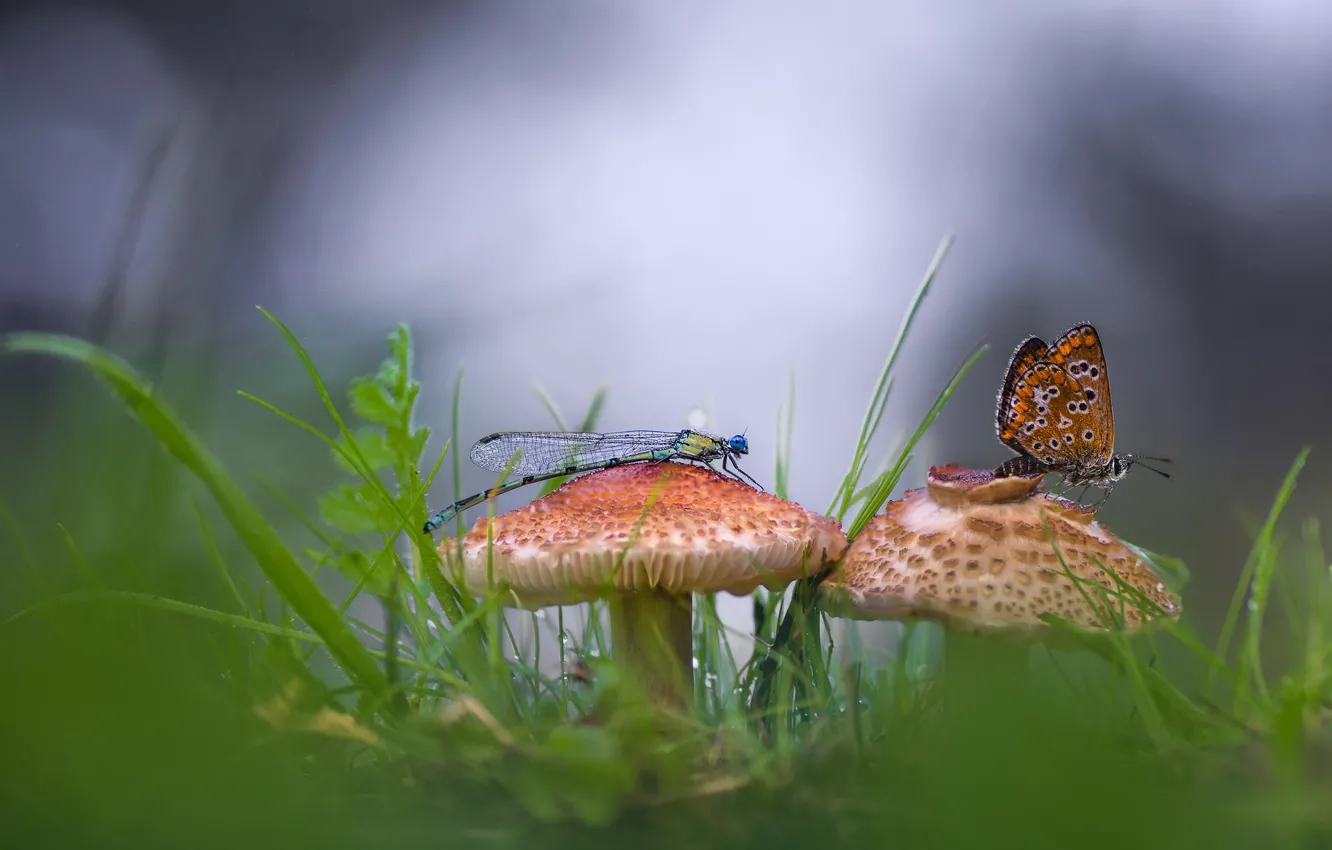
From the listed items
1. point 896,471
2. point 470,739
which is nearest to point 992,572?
point 896,471

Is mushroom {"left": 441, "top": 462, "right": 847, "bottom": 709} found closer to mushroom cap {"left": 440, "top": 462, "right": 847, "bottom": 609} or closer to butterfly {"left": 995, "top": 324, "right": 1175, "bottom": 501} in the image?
mushroom cap {"left": 440, "top": 462, "right": 847, "bottom": 609}

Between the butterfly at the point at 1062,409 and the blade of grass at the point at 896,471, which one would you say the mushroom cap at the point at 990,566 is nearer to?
the blade of grass at the point at 896,471

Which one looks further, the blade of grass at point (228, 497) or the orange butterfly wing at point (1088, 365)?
the orange butterfly wing at point (1088, 365)

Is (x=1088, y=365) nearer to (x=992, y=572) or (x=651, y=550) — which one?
(x=992, y=572)

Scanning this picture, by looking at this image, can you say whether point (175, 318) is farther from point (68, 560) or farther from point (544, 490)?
point (544, 490)

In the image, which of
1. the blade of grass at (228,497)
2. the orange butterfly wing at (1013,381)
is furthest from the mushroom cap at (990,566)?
the blade of grass at (228,497)
